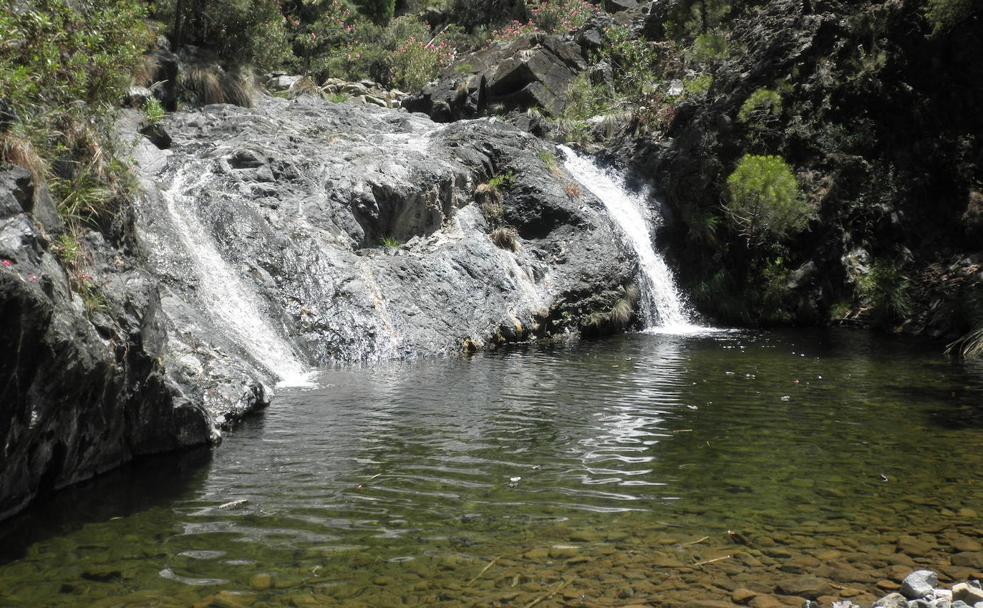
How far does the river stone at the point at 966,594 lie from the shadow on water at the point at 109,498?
6.02 m

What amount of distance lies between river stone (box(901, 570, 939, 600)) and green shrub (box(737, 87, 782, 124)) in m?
20.5

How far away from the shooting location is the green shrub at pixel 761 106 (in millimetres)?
22562

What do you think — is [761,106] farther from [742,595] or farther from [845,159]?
[742,595]

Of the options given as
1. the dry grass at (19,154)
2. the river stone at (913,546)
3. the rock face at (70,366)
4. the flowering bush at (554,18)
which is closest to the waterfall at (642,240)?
the flowering bush at (554,18)

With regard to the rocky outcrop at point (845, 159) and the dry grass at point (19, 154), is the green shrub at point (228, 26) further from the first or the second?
the dry grass at point (19, 154)

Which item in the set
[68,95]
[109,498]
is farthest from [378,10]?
[109,498]

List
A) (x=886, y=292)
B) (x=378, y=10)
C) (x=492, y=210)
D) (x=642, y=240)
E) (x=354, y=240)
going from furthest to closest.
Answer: (x=378, y=10), (x=642, y=240), (x=492, y=210), (x=886, y=292), (x=354, y=240)

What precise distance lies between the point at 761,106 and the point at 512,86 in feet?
41.4

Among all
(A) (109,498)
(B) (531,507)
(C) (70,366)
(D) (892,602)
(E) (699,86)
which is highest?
(E) (699,86)

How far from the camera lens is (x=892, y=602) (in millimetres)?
4168

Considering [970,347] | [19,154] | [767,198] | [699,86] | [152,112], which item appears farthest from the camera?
[699,86]

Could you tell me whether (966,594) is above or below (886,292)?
below

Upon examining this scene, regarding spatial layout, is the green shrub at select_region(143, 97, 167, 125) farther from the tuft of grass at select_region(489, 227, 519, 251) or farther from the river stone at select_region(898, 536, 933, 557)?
the river stone at select_region(898, 536, 933, 557)

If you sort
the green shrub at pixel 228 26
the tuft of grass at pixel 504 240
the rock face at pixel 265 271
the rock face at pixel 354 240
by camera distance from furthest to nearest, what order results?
1. the green shrub at pixel 228 26
2. the tuft of grass at pixel 504 240
3. the rock face at pixel 354 240
4. the rock face at pixel 265 271
